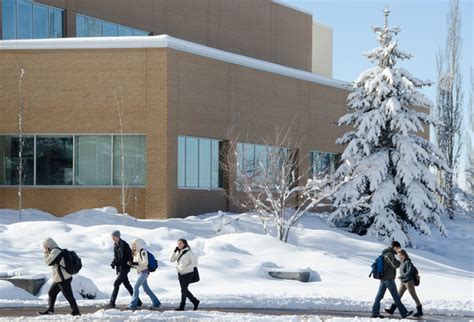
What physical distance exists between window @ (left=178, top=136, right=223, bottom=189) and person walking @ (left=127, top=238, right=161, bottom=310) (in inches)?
673

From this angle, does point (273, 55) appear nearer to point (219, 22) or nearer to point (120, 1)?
point (219, 22)

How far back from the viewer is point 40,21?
39.4 m

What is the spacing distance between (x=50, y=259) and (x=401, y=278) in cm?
723

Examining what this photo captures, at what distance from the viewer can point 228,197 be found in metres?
38.5

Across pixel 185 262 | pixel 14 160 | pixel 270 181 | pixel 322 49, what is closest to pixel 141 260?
pixel 185 262

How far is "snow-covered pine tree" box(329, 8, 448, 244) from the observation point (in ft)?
110

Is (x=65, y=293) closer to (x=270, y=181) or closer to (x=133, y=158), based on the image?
(x=270, y=181)

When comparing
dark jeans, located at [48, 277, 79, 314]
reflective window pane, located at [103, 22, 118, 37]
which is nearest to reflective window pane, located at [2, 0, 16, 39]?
reflective window pane, located at [103, 22, 118, 37]

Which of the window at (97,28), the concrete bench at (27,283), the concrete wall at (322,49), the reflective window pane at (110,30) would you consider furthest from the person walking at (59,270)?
the concrete wall at (322,49)

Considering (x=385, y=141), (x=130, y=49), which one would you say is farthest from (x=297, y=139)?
(x=130, y=49)

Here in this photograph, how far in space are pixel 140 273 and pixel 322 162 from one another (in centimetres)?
2888

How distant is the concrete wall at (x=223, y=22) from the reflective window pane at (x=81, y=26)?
1.00ft

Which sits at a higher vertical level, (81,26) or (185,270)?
(81,26)

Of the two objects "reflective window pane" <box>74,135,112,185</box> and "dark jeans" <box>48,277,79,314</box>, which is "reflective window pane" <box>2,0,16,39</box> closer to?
"reflective window pane" <box>74,135,112,185</box>
